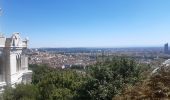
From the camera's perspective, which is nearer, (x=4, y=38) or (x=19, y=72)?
(x=4, y=38)

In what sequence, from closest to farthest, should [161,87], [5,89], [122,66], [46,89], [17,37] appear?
[161,87], [122,66], [5,89], [17,37], [46,89]

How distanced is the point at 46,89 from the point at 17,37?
4.47 metres

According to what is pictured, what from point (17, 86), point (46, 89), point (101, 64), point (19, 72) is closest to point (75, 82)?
point (46, 89)

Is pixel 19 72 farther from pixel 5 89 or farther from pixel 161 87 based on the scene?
pixel 161 87

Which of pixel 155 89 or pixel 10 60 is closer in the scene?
pixel 155 89

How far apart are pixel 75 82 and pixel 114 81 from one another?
40.5ft

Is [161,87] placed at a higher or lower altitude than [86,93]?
higher

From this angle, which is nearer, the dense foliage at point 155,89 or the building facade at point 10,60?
the dense foliage at point 155,89

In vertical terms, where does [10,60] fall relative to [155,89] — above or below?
below

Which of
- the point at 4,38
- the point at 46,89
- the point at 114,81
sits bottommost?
the point at 46,89

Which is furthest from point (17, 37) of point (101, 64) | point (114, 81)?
point (114, 81)

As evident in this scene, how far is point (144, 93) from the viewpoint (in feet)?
21.6

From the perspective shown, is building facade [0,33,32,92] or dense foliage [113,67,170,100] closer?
dense foliage [113,67,170,100]

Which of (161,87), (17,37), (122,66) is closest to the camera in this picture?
(161,87)
